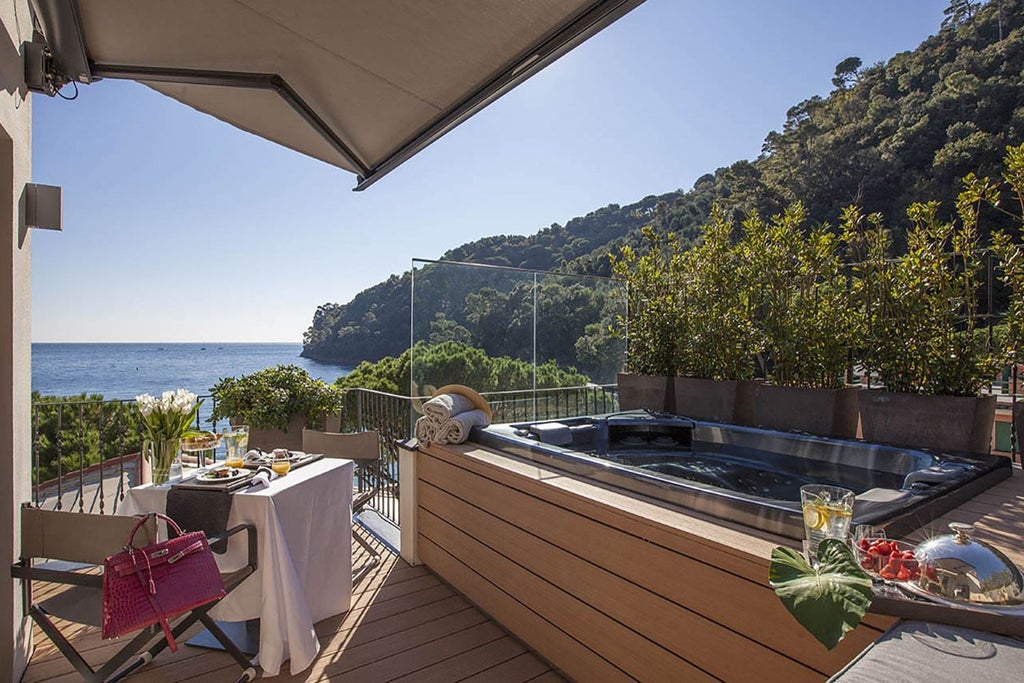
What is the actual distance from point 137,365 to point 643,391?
38951 millimetres

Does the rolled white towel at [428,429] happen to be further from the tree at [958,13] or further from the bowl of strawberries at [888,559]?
the tree at [958,13]

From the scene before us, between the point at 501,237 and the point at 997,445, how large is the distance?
11212mm

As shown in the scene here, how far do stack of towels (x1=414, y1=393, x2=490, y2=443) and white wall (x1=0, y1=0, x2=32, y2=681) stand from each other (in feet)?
5.42

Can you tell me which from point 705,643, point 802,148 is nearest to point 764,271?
point 705,643

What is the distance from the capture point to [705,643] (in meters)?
1.56

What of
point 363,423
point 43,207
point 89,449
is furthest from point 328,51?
point 89,449

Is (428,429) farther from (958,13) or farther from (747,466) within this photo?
(958,13)

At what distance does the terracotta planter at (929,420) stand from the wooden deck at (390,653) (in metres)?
1.99

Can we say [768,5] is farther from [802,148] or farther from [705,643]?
[705,643]

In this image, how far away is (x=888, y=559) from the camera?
1178 mm

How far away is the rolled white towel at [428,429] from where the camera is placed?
9.72ft

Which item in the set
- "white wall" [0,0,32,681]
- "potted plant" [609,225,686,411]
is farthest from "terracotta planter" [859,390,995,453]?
"white wall" [0,0,32,681]

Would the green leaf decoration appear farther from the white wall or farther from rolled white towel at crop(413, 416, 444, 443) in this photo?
the white wall

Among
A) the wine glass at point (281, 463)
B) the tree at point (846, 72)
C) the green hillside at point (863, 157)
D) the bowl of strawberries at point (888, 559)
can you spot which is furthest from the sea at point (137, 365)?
the bowl of strawberries at point (888, 559)
